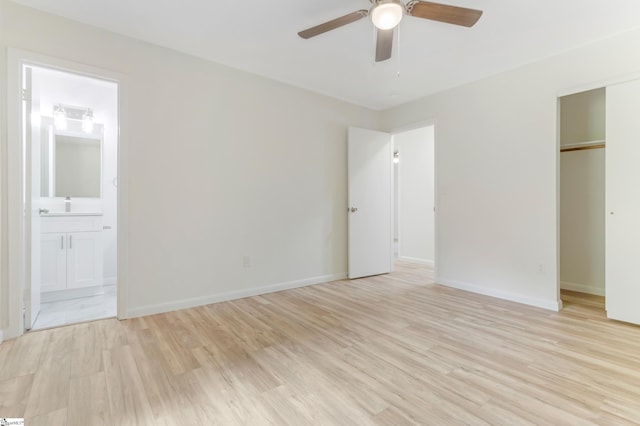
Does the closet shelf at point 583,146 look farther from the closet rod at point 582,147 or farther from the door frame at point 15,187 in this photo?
the door frame at point 15,187

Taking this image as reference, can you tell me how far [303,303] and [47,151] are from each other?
12.2 feet

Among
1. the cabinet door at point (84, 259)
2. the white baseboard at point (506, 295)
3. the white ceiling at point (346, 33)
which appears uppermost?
the white ceiling at point (346, 33)

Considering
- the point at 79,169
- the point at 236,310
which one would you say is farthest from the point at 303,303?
the point at 79,169

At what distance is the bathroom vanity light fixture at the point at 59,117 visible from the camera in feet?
12.1

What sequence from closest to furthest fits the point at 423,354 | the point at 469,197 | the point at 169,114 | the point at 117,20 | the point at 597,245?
the point at 423,354
the point at 117,20
the point at 169,114
the point at 597,245
the point at 469,197

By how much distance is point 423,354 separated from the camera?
207cm

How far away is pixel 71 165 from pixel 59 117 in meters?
0.61

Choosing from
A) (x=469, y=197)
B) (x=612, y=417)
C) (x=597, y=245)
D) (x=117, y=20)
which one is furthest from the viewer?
(x=469, y=197)

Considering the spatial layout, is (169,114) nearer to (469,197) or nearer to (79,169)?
(79,169)

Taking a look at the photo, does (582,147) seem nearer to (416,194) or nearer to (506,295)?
(506,295)

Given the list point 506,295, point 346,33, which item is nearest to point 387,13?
point 346,33

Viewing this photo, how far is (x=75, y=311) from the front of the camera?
295cm

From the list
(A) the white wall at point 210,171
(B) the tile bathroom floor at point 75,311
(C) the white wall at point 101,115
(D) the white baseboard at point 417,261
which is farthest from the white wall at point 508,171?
(C) the white wall at point 101,115

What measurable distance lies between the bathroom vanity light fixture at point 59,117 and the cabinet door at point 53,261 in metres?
1.48
